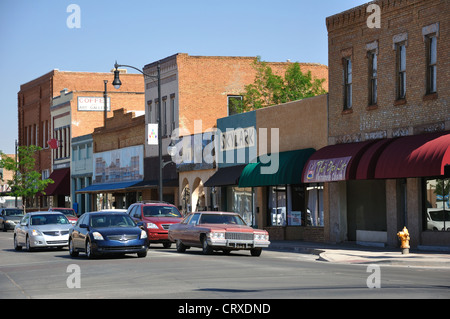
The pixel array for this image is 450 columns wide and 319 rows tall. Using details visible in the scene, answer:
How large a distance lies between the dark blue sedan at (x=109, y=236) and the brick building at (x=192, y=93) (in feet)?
82.0

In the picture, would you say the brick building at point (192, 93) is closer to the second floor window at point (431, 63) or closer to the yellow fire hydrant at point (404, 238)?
the second floor window at point (431, 63)

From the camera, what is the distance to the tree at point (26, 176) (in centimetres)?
8062

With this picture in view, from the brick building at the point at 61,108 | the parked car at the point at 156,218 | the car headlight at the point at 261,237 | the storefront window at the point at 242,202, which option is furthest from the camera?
the brick building at the point at 61,108

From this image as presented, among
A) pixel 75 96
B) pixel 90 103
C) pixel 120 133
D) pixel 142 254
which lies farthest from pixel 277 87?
Answer: pixel 142 254

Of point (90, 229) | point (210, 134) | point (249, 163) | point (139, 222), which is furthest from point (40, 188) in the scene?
point (90, 229)

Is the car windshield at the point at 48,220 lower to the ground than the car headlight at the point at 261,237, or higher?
higher

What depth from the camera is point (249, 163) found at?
4272 centimetres

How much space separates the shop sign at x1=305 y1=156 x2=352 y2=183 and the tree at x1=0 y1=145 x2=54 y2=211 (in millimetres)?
47974

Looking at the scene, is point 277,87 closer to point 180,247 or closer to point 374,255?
point 180,247

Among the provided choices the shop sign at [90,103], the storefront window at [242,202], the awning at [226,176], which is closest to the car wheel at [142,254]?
the awning at [226,176]

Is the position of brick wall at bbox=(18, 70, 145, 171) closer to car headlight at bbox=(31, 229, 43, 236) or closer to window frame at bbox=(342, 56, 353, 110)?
window frame at bbox=(342, 56, 353, 110)

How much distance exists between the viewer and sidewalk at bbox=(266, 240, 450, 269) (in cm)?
2428

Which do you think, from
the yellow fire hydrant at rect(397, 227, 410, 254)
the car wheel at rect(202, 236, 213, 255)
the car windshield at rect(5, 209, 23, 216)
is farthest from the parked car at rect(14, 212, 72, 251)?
the car windshield at rect(5, 209, 23, 216)

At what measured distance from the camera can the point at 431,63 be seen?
30.1 metres
